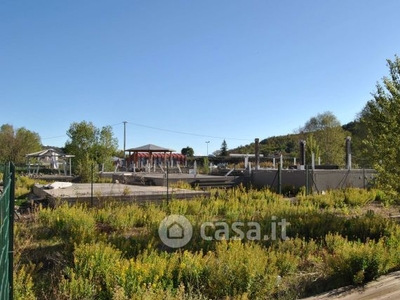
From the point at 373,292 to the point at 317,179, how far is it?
1153cm

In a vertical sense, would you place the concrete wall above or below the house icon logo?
above

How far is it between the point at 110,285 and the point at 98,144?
27.2 metres

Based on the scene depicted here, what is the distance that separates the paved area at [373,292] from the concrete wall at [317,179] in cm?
1029

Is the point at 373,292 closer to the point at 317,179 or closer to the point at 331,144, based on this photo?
the point at 317,179

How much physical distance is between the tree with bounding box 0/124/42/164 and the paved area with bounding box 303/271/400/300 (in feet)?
126

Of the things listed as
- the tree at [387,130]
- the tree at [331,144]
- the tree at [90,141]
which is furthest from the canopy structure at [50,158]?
the tree at [331,144]

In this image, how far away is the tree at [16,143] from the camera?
37.6 meters

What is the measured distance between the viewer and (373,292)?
4105 millimetres

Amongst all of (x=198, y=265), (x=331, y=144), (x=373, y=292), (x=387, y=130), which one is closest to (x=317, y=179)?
(x=387, y=130)

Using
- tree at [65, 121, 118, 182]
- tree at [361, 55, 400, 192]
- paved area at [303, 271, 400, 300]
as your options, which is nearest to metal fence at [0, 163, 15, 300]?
paved area at [303, 271, 400, 300]

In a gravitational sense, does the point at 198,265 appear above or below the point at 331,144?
below

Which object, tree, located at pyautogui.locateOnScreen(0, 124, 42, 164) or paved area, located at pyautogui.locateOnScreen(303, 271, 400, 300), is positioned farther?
tree, located at pyautogui.locateOnScreen(0, 124, 42, 164)

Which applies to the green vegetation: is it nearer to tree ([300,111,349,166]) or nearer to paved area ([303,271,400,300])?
paved area ([303,271,400,300])

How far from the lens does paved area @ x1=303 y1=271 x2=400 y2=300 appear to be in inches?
155
